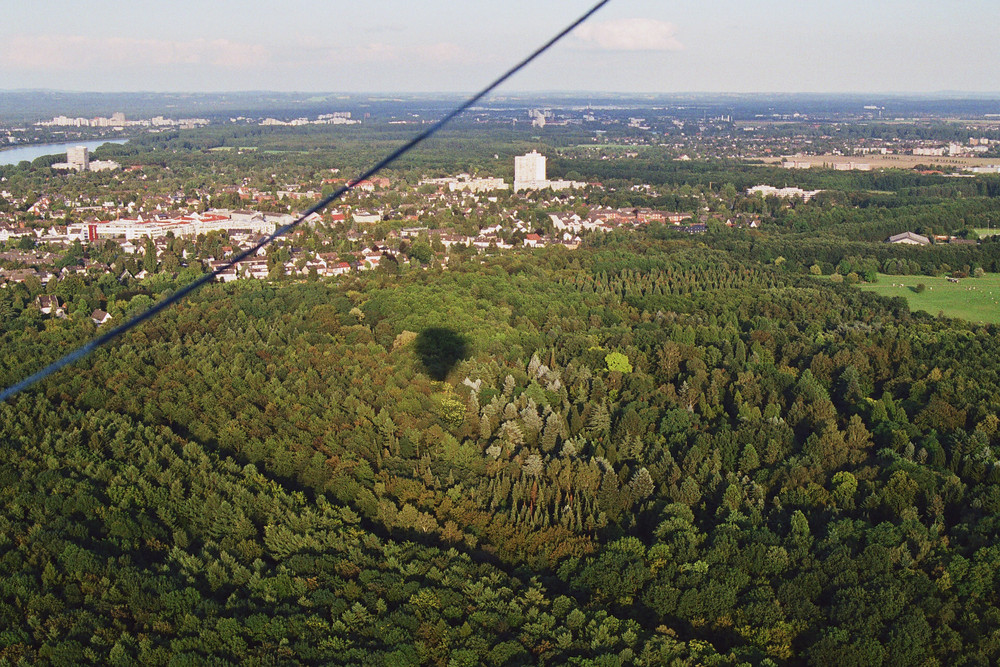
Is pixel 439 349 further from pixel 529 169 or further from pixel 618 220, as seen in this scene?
pixel 529 169

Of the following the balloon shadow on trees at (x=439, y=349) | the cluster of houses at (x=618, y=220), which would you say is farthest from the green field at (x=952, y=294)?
the balloon shadow on trees at (x=439, y=349)

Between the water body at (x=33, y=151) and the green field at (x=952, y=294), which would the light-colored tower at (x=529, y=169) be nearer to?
the green field at (x=952, y=294)

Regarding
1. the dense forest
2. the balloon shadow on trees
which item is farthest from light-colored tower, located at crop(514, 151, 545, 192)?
the balloon shadow on trees

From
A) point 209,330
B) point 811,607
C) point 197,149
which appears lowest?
point 811,607

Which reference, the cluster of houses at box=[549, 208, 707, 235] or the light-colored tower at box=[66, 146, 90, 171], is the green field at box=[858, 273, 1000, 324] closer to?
the cluster of houses at box=[549, 208, 707, 235]

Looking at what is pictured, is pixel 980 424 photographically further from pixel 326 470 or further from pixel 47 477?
pixel 47 477

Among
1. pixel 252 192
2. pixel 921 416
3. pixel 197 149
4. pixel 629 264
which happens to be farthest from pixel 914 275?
pixel 197 149
